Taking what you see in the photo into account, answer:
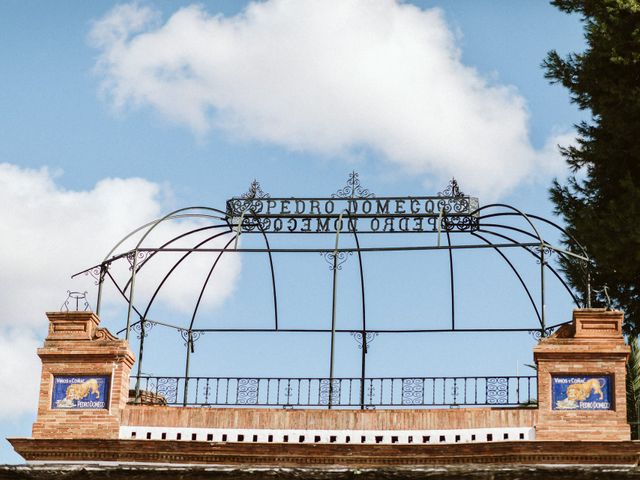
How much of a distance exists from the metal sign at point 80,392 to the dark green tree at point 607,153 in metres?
9.97

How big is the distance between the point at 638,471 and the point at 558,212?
13.7 metres

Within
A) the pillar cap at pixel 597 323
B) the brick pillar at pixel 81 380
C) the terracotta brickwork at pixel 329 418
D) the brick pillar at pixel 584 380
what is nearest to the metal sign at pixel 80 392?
the brick pillar at pixel 81 380

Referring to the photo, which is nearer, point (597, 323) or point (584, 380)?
point (584, 380)

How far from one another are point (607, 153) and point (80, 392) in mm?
12554

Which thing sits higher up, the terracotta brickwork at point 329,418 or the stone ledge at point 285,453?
the terracotta brickwork at point 329,418

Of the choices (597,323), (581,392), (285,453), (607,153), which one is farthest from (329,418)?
(607,153)

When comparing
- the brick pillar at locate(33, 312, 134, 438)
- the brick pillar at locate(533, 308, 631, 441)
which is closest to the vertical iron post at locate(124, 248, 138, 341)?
the brick pillar at locate(33, 312, 134, 438)

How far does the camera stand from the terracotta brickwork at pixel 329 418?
20.3 meters

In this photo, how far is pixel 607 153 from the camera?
90.0 ft

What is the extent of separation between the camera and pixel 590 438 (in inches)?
781

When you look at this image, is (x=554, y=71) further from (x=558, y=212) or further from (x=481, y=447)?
(x=481, y=447)

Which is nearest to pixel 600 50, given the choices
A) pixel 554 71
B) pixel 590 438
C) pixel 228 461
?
pixel 554 71

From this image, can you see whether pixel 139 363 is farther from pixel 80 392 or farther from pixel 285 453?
pixel 285 453

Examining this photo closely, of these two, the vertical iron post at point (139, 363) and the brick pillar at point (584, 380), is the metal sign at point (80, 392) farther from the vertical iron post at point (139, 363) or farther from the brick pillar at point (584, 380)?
the brick pillar at point (584, 380)
